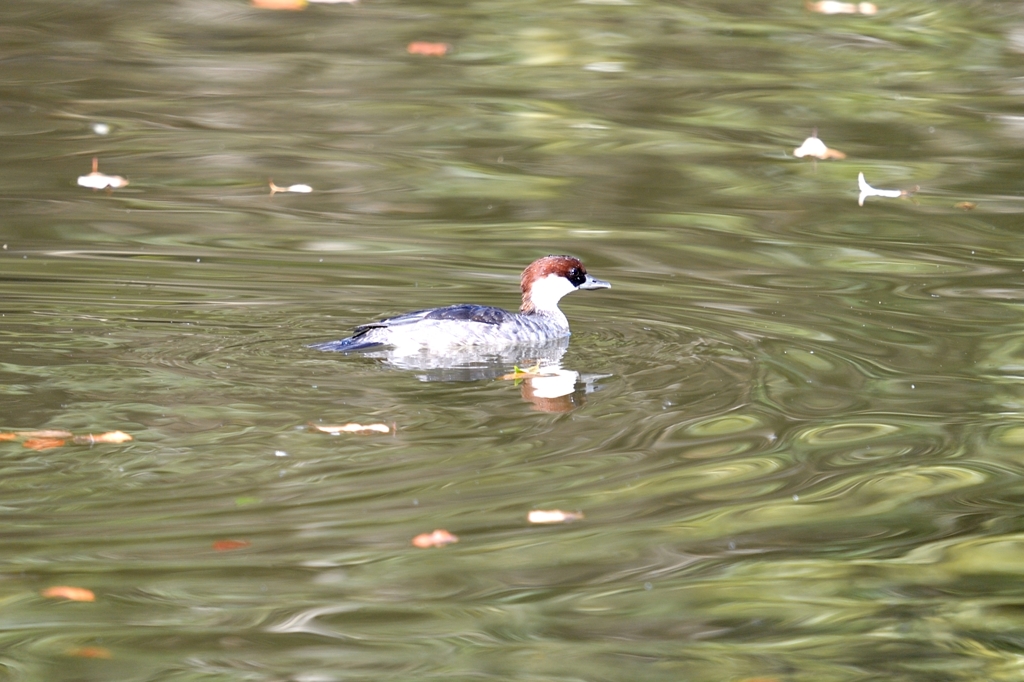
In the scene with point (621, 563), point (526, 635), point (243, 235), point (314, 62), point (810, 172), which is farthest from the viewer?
point (314, 62)

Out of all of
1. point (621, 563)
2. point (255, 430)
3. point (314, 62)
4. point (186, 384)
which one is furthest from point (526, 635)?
point (314, 62)

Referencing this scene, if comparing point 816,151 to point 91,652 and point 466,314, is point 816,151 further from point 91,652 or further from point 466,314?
point 91,652

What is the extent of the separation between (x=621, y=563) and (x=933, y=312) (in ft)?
15.5

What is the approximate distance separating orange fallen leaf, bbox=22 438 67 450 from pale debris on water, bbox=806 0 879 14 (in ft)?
39.4

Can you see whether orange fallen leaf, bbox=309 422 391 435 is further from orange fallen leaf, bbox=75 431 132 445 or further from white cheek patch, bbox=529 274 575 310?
white cheek patch, bbox=529 274 575 310

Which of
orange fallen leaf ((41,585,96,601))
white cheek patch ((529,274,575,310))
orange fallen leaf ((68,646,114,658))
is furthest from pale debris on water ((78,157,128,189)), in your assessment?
orange fallen leaf ((68,646,114,658))

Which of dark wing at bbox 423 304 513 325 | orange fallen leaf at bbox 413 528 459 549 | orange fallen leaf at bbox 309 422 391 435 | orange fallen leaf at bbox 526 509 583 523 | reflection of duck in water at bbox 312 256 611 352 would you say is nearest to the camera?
orange fallen leaf at bbox 413 528 459 549

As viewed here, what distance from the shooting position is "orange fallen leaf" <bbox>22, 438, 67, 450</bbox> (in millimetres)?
6559

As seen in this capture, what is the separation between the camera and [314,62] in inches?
591

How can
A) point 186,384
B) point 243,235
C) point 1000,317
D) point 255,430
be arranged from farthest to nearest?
point 243,235 < point 1000,317 < point 186,384 < point 255,430

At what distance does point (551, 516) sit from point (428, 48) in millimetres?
9896

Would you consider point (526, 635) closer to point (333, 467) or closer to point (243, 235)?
point (333, 467)

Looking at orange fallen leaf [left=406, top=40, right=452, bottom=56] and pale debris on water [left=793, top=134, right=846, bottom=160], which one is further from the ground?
orange fallen leaf [left=406, top=40, right=452, bottom=56]

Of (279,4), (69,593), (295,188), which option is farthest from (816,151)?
(69,593)
